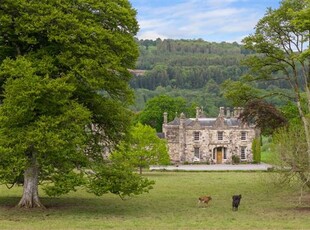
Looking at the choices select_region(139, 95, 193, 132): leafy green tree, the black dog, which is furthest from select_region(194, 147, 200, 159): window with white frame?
the black dog

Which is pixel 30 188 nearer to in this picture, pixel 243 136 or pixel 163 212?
pixel 163 212

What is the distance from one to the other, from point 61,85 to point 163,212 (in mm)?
7568

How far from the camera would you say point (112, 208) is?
27750 mm

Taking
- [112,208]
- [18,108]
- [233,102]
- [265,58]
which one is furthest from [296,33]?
[18,108]

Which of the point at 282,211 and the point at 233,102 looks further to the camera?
the point at 233,102

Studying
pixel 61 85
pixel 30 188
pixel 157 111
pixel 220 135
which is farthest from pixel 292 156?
pixel 157 111

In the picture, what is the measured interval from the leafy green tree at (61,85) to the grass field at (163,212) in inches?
55.7

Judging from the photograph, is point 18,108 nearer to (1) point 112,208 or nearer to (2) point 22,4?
→ (2) point 22,4

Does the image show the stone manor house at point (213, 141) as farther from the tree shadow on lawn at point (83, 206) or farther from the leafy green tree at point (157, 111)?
the tree shadow on lawn at point (83, 206)

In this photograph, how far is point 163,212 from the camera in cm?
2594

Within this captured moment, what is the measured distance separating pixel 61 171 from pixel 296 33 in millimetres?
16499

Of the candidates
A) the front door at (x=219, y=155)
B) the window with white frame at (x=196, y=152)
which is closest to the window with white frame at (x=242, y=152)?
the front door at (x=219, y=155)

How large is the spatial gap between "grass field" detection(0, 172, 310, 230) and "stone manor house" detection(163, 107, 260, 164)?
46.4 m

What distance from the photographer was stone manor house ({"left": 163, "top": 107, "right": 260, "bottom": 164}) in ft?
274
